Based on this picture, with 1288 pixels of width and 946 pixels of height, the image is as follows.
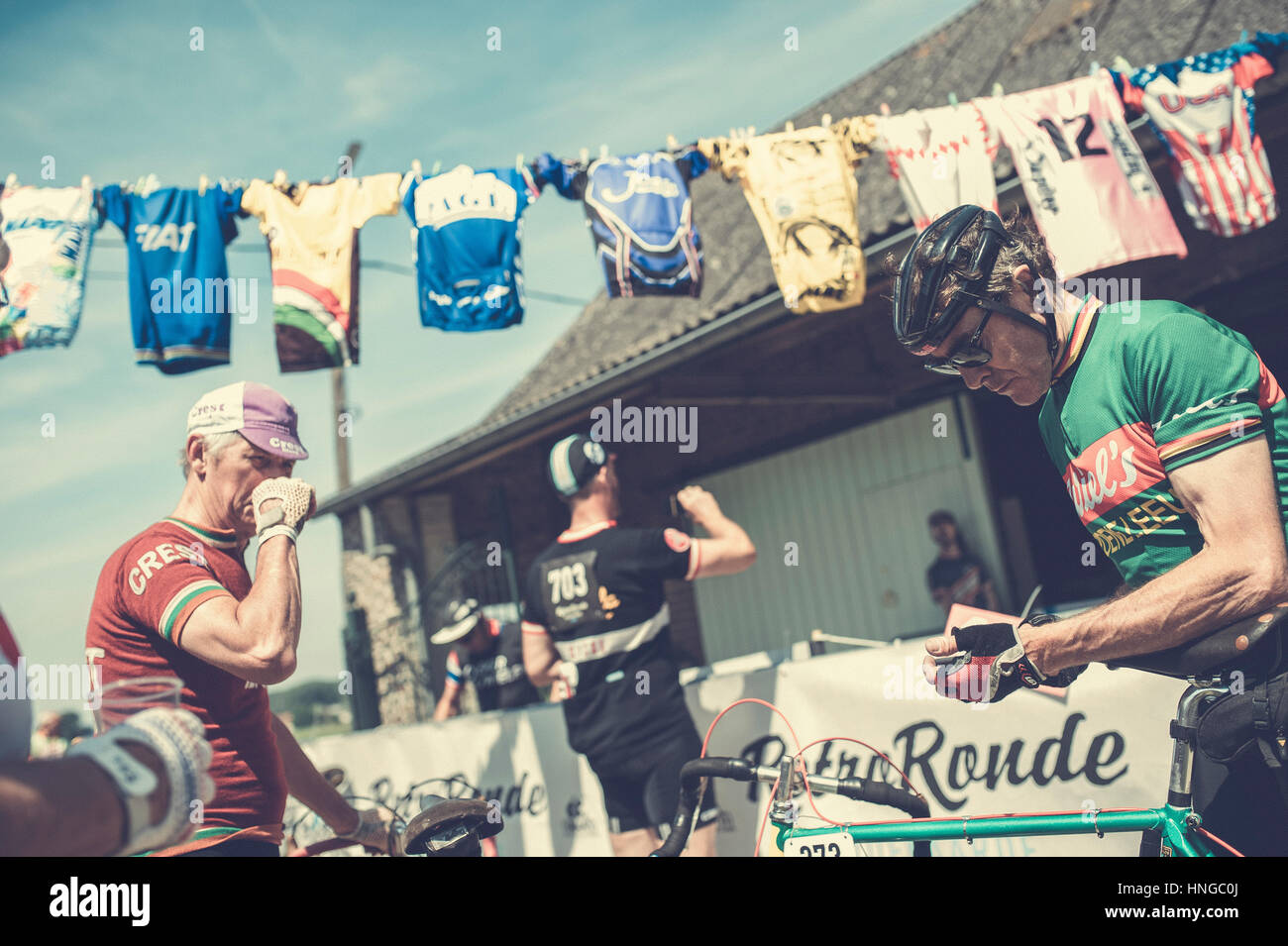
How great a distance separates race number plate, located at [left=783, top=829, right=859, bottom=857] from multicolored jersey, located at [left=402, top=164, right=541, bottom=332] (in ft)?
11.7

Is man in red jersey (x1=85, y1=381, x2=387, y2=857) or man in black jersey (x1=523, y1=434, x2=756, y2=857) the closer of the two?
man in red jersey (x1=85, y1=381, x2=387, y2=857)

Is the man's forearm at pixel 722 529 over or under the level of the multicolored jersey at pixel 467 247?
under

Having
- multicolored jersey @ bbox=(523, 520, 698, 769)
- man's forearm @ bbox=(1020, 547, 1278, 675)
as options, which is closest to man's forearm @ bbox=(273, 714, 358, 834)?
multicolored jersey @ bbox=(523, 520, 698, 769)

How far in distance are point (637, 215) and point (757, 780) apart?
3536 mm

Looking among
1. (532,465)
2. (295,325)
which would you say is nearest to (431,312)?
(295,325)

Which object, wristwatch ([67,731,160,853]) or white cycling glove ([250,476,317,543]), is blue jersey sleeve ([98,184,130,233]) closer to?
white cycling glove ([250,476,317,543])

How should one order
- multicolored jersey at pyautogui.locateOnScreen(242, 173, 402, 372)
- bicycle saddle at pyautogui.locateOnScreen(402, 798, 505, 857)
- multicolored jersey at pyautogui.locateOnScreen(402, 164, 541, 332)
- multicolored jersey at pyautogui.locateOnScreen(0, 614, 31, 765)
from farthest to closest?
multicolored jersey at pyautogui.locateOnScreen(402, 164, 541, 332)
multicolored jersey at pyautogui.locateOnScreen(242, 173, 402, 372)
bicycle saddle at pyautogui.locateOnScreen(402, 798, 505, 857)
multicolored jersey at pyautogui.locateOnScreen(0, 614, 31, 765)

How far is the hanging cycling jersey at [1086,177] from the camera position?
4629 mm

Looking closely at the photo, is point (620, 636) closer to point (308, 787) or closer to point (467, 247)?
point (308, 787)

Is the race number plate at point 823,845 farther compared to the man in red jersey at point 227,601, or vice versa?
the race number plate at point 823,845

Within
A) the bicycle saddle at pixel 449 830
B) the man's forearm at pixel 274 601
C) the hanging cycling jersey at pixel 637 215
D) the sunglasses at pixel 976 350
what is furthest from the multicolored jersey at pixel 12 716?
the hanging cycling jersey at pixel 637 215

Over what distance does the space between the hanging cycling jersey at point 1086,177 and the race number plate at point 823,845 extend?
3.25 metres

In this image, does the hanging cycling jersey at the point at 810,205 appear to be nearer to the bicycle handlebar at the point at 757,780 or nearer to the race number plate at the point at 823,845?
the bicycle handlebar at the point at 757,780

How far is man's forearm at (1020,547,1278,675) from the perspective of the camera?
1734 mm
